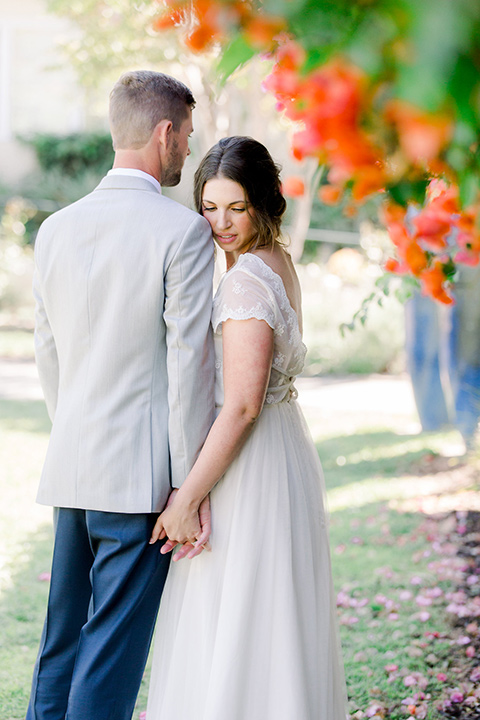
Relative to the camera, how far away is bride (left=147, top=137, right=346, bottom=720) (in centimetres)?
188

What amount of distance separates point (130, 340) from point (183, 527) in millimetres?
487

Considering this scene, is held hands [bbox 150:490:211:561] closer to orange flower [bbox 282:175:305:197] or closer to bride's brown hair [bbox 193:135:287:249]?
bride's brown hair [bbox 193:135:287:249]

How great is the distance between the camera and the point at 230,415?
187 cm

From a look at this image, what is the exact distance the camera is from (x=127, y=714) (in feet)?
6.56

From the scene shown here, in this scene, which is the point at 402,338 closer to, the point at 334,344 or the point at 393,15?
the point at 334,344

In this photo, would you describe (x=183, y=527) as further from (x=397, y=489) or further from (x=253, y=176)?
(x=397, y=489)

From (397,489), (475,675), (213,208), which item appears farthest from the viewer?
(397,489)

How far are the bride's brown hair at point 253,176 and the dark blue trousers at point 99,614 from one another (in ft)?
2.74

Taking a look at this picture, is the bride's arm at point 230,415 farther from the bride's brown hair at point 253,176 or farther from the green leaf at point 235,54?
the green leaf at point 235,54

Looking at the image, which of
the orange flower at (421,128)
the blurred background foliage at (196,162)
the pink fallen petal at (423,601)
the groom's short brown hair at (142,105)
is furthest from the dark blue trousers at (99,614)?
the blurred background foliage at (196,162)

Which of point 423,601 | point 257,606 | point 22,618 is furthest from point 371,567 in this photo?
point 257,606

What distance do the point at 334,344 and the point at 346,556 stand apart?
599 cm

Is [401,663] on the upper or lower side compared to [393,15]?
lower

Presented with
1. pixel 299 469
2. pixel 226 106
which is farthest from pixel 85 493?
pixel 226 106
